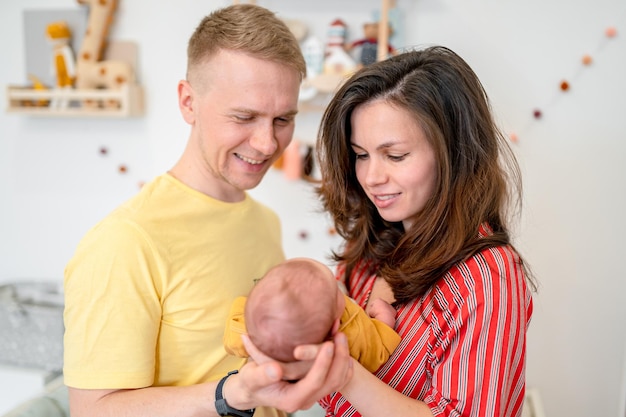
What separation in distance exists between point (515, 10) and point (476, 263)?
4.50ft

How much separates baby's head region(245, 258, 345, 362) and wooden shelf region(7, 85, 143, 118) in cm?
161

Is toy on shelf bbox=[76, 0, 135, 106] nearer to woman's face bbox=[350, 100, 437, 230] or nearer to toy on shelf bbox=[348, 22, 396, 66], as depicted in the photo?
toy on shelf bbox=[348, 22, 396, 66]

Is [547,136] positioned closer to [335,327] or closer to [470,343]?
[470,343]

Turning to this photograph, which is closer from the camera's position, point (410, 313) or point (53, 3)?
point (410, 313)

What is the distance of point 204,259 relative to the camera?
4.33ft

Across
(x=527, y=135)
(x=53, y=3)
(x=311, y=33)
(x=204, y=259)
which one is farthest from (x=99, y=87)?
(x=527, y=135)

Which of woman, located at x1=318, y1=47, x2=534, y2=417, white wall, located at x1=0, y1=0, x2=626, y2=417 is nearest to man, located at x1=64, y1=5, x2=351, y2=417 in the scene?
woman, located at x1=318, y1=47, x2=534, y2=417

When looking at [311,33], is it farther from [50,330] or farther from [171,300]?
[50,330]

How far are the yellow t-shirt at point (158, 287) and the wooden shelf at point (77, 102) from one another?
1154mm

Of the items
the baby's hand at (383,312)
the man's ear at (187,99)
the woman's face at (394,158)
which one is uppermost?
the man's ear at (187,99)

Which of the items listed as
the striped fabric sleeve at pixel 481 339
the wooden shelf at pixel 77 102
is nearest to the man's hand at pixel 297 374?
the striped fabric sleeve at pixel 481 339

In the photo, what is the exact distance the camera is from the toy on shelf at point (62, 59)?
7.97ft

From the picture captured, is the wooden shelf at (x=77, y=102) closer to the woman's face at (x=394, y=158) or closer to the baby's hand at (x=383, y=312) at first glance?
the woman's face at (x=394, y=158)

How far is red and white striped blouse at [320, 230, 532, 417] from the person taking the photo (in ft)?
3.43
